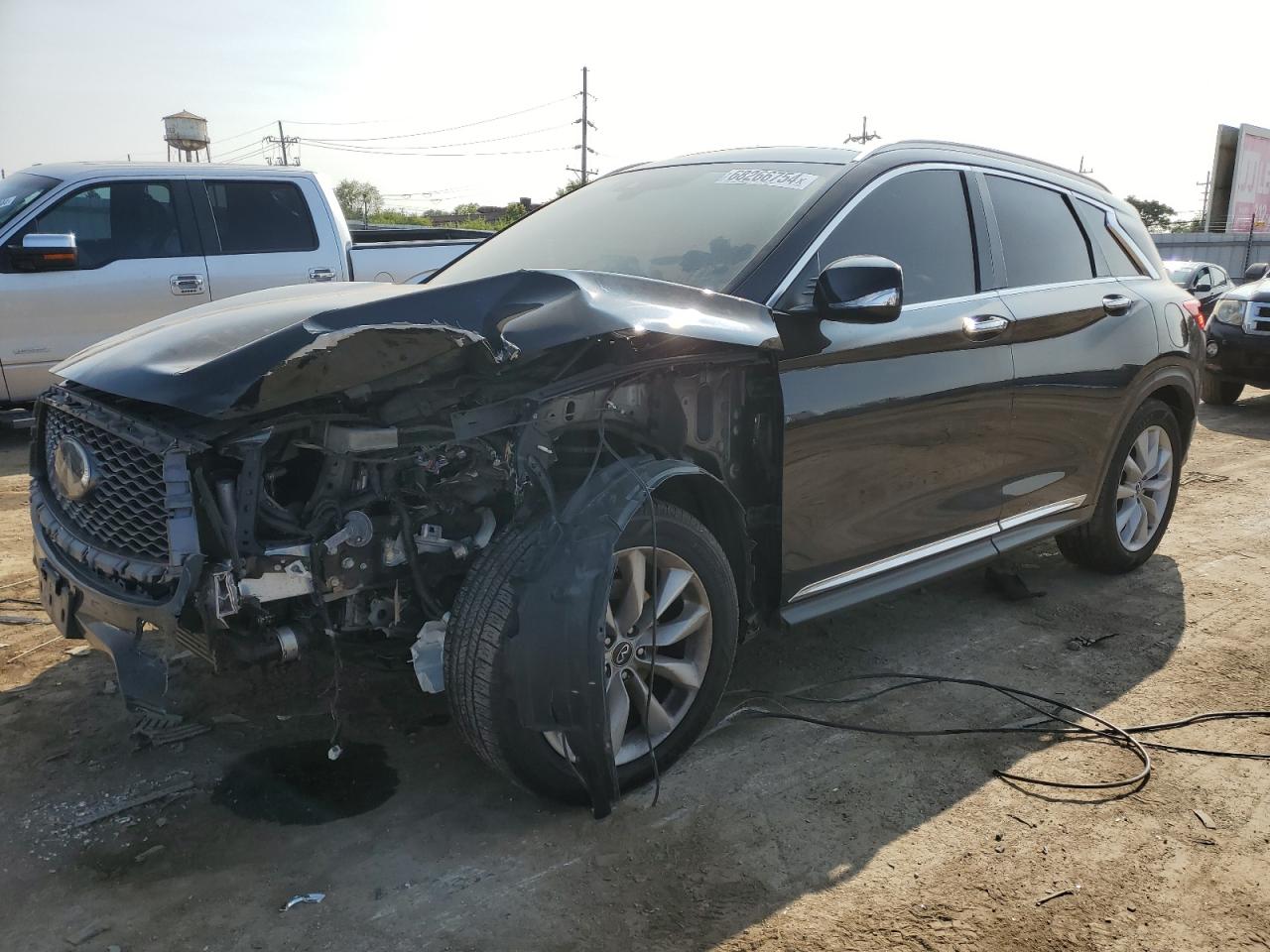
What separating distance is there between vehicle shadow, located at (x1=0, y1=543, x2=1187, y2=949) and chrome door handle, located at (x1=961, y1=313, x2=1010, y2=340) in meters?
1.27

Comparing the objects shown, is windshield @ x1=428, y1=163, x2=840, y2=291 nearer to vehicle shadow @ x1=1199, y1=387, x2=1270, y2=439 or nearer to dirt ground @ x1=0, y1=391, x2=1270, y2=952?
dirt ground @ x1=0, y1=391, x2=1270, y2=952

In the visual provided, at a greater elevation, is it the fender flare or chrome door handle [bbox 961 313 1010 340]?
chrome door handle [bbox 961 313 1010 340]

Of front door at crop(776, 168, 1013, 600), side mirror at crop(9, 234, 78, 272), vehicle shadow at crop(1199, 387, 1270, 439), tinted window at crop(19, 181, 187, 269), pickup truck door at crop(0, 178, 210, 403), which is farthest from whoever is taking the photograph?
vehicle shadow at crop(1199, 387, 1270, 439)

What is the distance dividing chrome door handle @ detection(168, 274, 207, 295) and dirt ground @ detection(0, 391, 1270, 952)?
13.7 ft

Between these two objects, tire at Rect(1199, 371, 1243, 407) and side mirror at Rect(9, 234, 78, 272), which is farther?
tire at Rect(1199, 371, 1243, 407)

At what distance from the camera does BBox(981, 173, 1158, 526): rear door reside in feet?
13.7

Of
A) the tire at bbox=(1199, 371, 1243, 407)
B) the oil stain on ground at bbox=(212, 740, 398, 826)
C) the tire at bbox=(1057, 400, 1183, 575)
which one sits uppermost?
the tire at bbox=(1057, 400, 1183, 575)

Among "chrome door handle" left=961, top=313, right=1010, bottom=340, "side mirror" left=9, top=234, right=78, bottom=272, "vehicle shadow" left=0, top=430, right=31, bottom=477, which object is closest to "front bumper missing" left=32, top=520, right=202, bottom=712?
"chrome door handle" left=961, top=313, right=1010, bottom=340

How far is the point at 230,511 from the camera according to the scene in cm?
255

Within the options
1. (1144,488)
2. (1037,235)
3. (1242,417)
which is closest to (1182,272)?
(1242,417)

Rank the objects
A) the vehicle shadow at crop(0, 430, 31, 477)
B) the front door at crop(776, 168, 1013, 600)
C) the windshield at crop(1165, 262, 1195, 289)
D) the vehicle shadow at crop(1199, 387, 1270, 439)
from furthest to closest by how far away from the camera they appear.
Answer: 1. the windshield at crop(1165, 262, 1195, 289)
2. the vehicle shadow at crop(1199, 387, 1270, 439)
3. the vehicle shadow at crop(0, 430, 31, 477)
4. the front door at crop(776, 168, 1013, 600)

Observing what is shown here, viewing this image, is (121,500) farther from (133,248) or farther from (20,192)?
(20,192)

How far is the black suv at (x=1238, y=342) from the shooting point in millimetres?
10070

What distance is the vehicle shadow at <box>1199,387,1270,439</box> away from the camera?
9.44m
